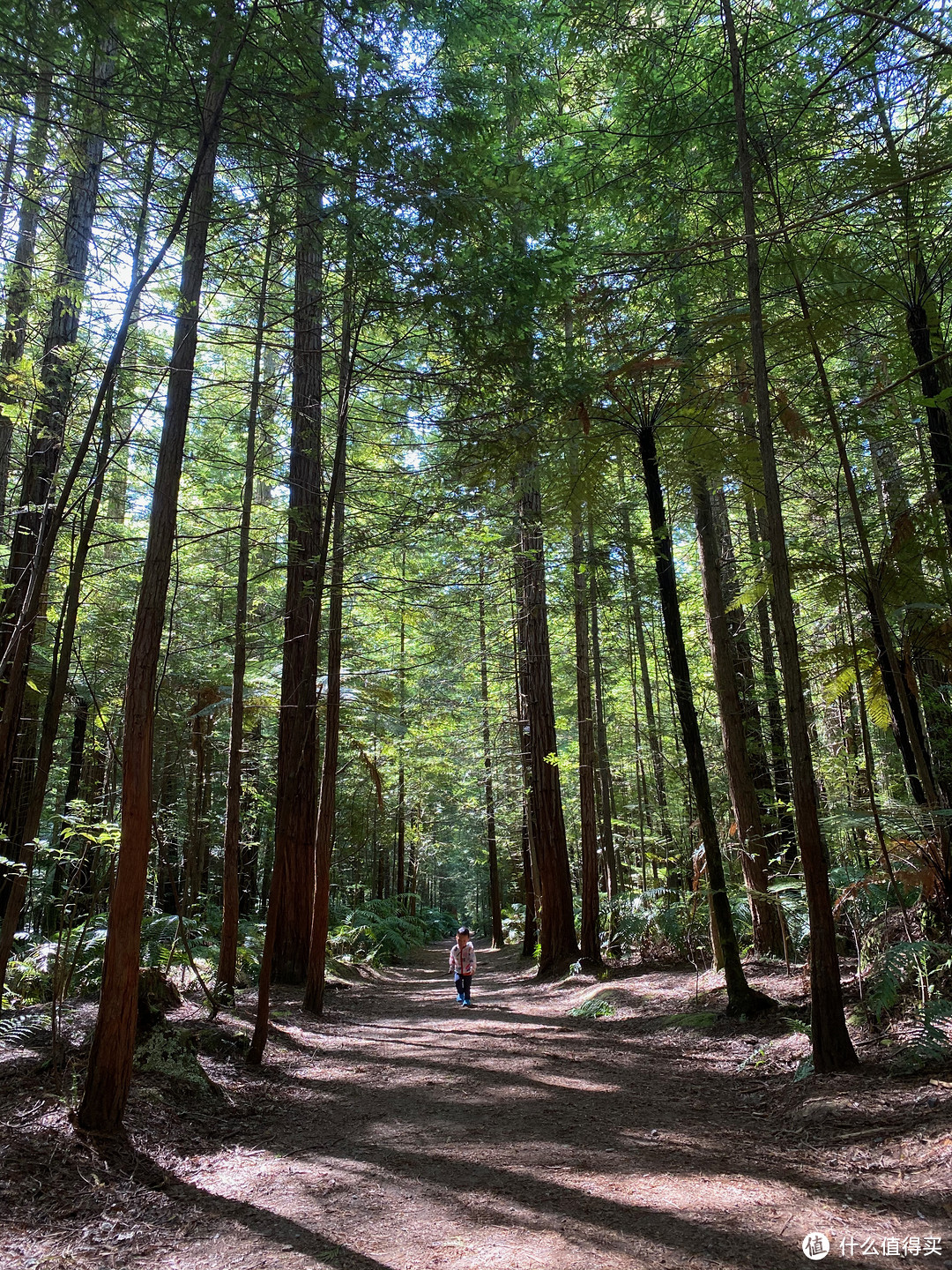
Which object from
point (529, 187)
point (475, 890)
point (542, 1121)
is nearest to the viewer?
point (542, 1121)

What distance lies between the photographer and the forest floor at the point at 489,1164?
300 centimetres

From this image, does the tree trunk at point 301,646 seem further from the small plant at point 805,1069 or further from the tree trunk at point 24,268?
the small plant at point 805,1069

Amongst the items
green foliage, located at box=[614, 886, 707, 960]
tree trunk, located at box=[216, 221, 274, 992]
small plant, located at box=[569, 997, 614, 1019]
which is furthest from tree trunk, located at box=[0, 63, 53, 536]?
green foliage, located at box=[614, 886, 707, 960]

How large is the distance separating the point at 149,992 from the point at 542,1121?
151 inches

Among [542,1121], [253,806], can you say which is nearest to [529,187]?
[542,1121]

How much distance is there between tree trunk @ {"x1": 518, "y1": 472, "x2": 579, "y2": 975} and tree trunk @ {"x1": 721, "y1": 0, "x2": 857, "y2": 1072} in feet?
23.5

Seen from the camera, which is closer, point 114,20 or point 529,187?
point 114,20

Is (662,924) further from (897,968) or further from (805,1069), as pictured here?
(897,968)

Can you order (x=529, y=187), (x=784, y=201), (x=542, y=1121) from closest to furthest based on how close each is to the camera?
(x=542, y=1121), (x=529, y=187), (x=784, y=201)

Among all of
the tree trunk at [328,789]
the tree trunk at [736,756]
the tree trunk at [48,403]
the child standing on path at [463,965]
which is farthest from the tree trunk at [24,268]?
the child standing on path at [463,965]

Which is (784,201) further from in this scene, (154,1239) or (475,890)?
(475,890)

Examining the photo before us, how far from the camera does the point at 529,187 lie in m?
5.13

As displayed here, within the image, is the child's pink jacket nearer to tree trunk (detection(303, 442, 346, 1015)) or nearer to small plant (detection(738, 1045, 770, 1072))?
tree trunk (detection(303, 442, 346, 1015))

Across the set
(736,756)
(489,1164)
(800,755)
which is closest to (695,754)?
→ (736,756)
